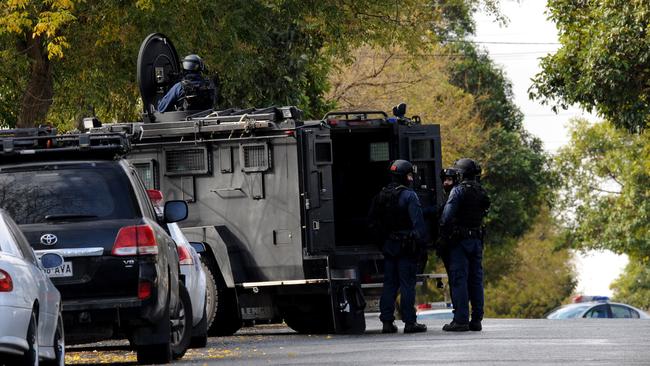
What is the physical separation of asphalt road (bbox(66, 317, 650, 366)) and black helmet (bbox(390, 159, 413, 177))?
179cm

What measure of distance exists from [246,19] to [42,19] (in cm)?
422

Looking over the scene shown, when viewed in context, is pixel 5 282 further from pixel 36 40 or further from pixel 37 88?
pixel 37 88

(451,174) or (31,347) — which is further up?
(451,174)

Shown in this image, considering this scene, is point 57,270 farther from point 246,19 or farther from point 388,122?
point 246,19

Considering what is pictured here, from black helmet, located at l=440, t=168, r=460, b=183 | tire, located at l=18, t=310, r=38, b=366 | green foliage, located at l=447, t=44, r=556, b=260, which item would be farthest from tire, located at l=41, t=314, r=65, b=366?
green foliage, located at l=447, t=44, r=556, b=260

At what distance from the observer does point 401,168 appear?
1919cm

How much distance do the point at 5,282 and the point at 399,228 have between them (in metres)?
9.18

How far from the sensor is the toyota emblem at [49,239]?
13.6 meters

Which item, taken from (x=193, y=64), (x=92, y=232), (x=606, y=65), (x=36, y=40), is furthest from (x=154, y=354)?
(x=606, y=65)

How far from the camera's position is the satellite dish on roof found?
2144 cm

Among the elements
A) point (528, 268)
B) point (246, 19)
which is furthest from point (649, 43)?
point (528, 268)

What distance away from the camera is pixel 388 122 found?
66.6 ft

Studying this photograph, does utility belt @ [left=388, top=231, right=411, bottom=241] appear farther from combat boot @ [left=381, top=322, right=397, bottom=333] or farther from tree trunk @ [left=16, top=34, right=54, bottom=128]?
tree trunk @ [left=16, top=34, right=54, bottom=128]

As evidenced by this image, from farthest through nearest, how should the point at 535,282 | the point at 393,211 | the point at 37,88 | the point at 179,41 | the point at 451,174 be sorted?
the point at 535,282
the point at 37,88
the point at 179,41
the point at 451,174
the point at 393,211
